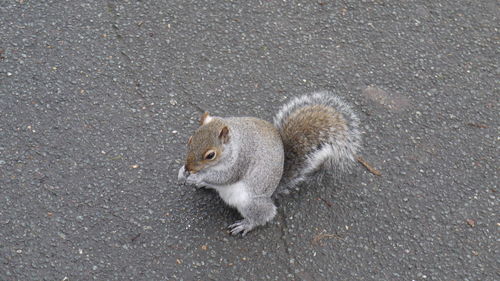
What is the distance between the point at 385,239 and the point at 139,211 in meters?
0.98

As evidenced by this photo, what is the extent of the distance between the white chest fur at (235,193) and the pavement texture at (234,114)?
5.0 inches

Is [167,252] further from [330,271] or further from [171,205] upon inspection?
[330,271]

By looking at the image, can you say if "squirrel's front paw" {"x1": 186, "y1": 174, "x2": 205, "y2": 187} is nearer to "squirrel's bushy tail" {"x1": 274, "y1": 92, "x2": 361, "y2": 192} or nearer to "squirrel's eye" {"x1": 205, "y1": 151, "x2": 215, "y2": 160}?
"squirrel's eye" {"x1": 205, "y1": 151, "x2": 215, "y2": 160}

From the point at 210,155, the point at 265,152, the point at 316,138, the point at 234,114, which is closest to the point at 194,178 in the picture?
the point at 210,155

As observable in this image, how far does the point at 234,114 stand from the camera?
8.23 ft

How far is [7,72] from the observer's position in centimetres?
254

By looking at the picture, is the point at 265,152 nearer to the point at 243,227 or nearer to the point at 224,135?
the point at 224,135

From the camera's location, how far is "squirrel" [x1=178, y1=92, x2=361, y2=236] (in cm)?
190

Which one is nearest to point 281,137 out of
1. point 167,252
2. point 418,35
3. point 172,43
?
point 167,252

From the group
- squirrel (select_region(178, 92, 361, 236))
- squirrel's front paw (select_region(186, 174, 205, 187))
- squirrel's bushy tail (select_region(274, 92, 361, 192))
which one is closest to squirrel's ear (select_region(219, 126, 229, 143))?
squirrel (select_region(178, 92, 361, 236))

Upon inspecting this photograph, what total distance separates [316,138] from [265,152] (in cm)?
22

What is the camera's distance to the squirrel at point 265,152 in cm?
190

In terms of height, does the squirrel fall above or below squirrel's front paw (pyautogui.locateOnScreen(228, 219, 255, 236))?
above

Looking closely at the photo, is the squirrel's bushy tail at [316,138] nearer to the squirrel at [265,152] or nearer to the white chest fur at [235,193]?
the squirrel at [265,152]
